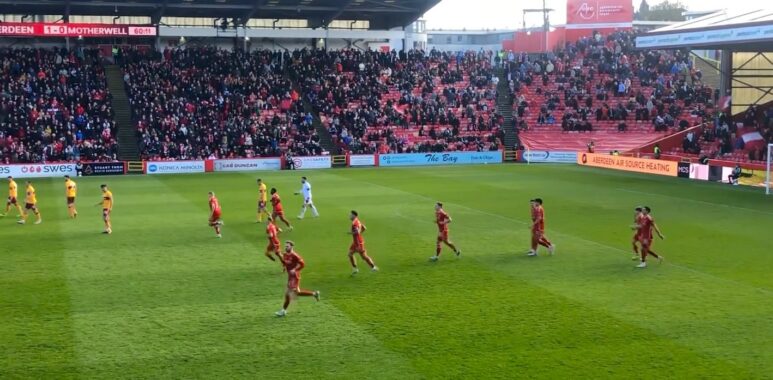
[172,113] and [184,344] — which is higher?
[172,113]

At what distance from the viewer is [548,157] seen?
58.4m

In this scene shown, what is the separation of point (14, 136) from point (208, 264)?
34230mm

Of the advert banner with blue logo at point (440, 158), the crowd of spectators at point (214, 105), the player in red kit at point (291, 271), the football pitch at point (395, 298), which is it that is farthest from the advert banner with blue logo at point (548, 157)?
the player in red kit at point (291, 271)

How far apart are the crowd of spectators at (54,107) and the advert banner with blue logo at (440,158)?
18.3m

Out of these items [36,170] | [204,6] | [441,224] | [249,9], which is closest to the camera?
[441,224]

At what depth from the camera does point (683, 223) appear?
2961 centimetres

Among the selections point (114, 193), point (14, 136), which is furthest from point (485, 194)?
point (14, 136)

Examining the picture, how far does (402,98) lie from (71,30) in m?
24.4

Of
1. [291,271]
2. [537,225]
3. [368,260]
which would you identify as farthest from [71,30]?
[291,271]

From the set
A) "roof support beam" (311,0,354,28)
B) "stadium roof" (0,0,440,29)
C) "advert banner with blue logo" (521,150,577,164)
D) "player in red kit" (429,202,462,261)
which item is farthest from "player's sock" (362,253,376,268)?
"roof support beam" (311,0,354,28)

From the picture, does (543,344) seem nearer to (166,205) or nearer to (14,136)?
(166,205)

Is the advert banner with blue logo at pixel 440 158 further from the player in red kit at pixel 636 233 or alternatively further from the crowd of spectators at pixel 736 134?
the player in red kit at pixel 636 233

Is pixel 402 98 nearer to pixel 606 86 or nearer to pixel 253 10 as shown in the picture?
pixel 253 10

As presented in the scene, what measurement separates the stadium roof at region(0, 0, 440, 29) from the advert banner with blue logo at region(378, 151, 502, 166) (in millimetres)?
14868
